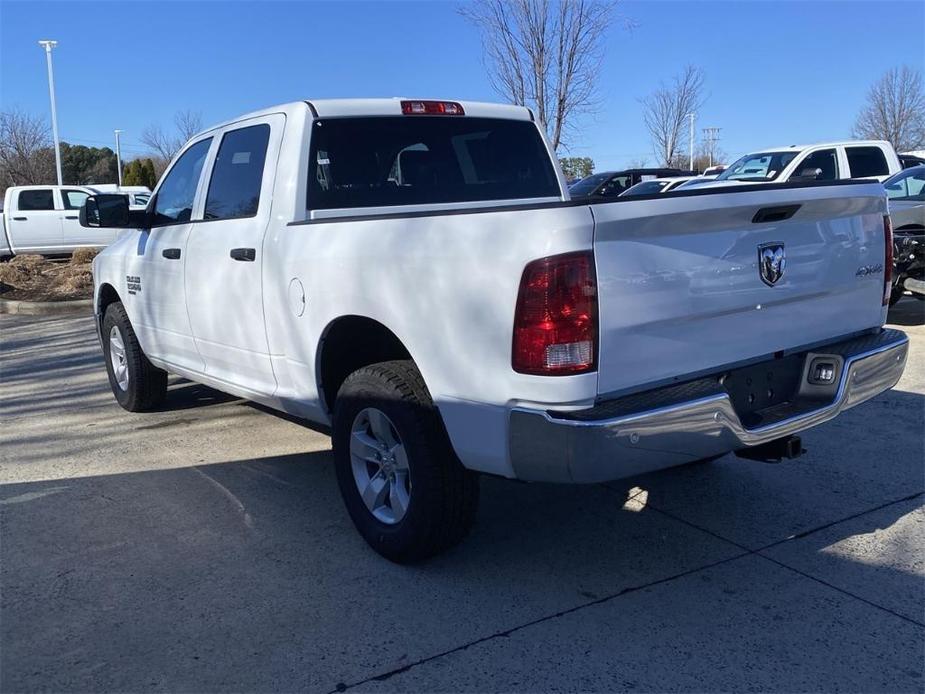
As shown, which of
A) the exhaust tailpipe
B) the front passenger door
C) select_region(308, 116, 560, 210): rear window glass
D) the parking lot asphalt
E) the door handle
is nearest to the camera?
the parking lot asphalt

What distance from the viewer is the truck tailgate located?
115 inches

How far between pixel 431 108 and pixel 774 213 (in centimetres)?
222

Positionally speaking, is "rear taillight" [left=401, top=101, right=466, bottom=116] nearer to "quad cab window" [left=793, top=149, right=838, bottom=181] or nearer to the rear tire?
the rear tire

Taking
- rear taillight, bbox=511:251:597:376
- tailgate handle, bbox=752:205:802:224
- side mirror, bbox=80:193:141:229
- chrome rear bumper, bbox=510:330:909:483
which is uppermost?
side mirror, bbox=80:193:141:229

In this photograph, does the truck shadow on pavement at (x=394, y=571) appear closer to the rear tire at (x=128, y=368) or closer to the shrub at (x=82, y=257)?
the rear tire at (x=128, y=368)

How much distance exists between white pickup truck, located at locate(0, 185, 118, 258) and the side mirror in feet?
47.0

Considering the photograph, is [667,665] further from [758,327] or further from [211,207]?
[211,207]

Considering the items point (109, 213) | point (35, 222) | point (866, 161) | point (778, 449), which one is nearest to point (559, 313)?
point (778, 449)

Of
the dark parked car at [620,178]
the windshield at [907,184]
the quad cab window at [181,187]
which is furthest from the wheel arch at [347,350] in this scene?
the dark parked car at [620,178]

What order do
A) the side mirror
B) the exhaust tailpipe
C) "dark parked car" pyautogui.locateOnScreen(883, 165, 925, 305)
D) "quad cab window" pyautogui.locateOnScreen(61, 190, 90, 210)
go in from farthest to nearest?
"quad cab window" pyautogui.locateOnScreen(61, 190, 90, 210)
"dark parked car" pyautogui.locateOnScreen(883, 165, 925, 305)
the side mirror
the exhaust tailpipe

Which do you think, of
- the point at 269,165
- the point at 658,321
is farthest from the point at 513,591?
the point at 269,165

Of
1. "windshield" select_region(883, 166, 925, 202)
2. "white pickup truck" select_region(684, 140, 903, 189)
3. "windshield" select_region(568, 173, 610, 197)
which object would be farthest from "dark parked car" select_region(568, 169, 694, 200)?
"windshield" select_region(883, 166, 925, 202)

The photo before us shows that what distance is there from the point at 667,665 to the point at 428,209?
2.64m

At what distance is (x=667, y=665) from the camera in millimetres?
2926
